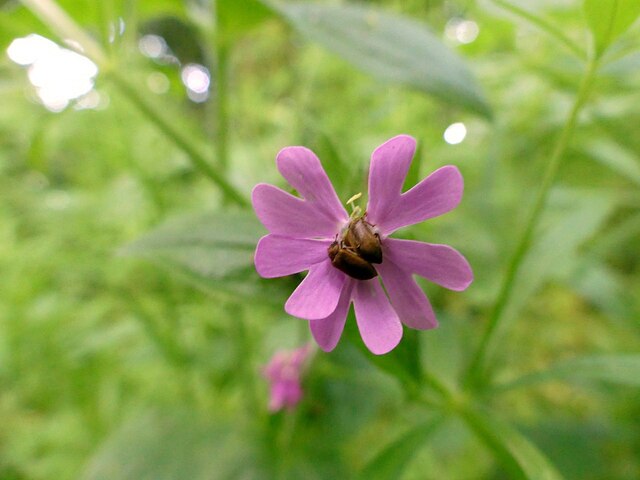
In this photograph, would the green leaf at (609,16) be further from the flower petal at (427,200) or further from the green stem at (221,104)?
the green stem at (221,104)

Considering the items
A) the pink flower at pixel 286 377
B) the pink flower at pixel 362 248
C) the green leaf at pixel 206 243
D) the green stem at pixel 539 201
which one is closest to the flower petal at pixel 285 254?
the pink flower at pixel 362 248

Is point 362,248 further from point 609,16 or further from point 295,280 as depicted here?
point 609,16

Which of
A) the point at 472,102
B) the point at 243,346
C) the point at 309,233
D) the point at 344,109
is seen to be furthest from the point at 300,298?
the point at 344,109

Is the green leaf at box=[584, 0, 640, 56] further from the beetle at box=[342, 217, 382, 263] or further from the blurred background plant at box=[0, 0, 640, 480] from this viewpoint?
the beetle at box=[342, 217, 382, 263]

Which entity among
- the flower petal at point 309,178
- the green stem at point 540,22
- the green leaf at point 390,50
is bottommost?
the flower petal at point 309,178

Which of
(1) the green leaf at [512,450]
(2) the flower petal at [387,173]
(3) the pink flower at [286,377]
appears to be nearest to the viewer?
(2) the flower petal at [387,173]

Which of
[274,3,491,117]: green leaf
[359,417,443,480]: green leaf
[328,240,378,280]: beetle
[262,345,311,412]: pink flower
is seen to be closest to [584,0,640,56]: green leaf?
[274,3,491,117]: green leaf

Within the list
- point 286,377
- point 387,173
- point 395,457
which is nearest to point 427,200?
point 387,173

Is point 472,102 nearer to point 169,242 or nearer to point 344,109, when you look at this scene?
point 169,242
